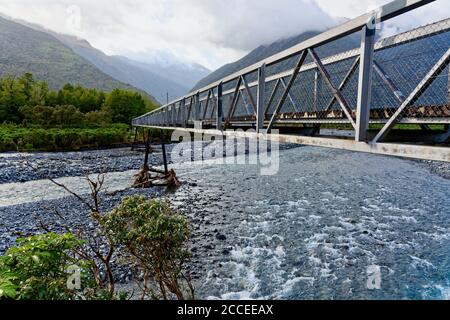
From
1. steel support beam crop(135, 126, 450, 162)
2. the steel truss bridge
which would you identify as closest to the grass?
the steel truss bridge

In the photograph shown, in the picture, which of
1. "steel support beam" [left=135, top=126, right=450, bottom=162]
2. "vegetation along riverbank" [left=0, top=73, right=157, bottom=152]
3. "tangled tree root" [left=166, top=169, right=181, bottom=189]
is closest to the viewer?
"steel support beam" [left=135, top=126, right=450, bottom=162]

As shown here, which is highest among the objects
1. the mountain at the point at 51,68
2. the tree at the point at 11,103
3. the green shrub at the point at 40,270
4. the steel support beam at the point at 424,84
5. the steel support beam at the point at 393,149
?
the mountain at the point at 51,68

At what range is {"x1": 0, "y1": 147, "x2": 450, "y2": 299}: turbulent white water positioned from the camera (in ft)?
23.6

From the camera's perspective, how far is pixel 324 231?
34.0 ft

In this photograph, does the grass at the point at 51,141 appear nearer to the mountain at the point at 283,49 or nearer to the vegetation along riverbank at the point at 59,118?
the vegetation along riverbank at the point at 59,118

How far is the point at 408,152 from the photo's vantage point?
345 centimetres

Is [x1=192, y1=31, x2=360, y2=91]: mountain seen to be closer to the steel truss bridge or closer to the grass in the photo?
the steel truss bridge

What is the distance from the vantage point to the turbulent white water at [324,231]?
23.6 feet

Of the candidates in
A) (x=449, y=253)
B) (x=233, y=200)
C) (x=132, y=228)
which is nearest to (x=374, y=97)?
(x=132, y=228)

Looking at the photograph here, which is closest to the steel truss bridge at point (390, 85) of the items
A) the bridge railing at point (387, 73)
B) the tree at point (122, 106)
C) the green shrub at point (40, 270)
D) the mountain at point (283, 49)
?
the bridge railing at point (387, 73)

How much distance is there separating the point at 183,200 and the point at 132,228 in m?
9.81

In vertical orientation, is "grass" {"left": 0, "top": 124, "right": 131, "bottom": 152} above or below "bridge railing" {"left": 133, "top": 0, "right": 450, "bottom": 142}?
below

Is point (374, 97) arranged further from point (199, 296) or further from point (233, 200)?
point (233, 200)

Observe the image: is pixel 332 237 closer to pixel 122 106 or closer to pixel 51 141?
pixel 51 141
